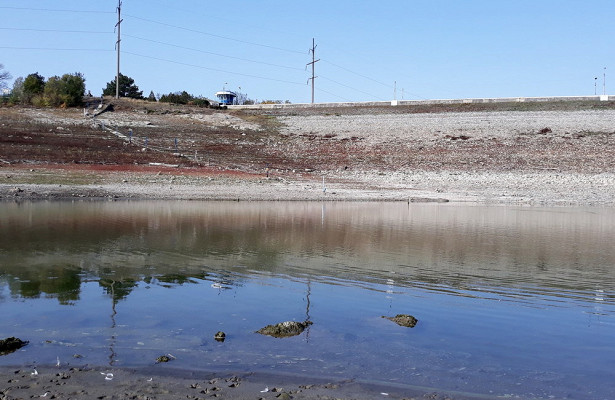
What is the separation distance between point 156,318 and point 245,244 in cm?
754

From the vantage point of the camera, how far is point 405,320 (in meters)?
8.83

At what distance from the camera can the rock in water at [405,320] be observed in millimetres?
8766

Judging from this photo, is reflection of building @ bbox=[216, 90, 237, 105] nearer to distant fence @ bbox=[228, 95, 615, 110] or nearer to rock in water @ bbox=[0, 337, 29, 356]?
distant fence @ bbox=[228, 95, 615, 110]

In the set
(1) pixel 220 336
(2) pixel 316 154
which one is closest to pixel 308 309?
(1) pixel 220 336

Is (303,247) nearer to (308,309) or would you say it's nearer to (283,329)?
(308,309)

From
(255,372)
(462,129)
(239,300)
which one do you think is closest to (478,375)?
(255,372)

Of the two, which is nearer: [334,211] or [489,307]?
[489,307]

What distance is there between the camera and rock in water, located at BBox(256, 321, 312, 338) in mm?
8102

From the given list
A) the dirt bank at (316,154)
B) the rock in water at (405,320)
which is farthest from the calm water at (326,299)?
the dirt bank at (316,154)

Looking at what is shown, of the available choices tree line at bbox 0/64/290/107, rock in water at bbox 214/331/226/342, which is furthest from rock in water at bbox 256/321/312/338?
tree line at bbox 0/64/290/107

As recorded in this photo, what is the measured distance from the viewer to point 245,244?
1623 centimetres

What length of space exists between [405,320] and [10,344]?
16.4 feet

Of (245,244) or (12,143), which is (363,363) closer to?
(245,244)

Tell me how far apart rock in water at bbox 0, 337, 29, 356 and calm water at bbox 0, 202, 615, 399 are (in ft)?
0.66
